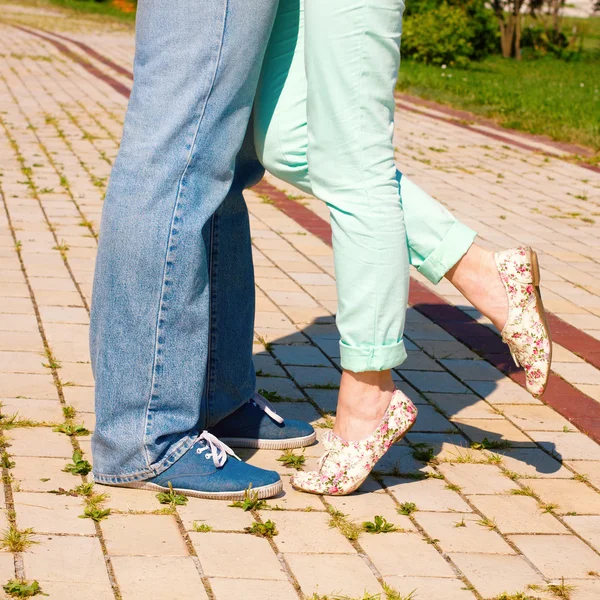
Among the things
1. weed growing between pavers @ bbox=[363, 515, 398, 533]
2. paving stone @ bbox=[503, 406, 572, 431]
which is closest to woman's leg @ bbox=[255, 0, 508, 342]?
weed growing between pavers @ bbox=[363, 515, 398, 533]

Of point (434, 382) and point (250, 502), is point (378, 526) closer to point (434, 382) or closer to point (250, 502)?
point (250, 502)

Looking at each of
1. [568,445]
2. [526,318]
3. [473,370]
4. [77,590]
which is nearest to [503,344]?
[473,370]

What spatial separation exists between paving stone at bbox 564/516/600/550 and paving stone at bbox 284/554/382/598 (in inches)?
23.5

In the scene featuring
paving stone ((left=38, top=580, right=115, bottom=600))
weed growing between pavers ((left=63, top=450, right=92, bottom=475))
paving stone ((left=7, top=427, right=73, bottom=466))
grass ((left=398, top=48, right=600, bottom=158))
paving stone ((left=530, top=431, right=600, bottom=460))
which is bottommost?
grass ((left=398, top=48, right=600, bottom=158))

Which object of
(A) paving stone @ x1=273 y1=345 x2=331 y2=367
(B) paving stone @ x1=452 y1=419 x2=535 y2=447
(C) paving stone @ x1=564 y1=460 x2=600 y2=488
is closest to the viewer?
(C) paving stone @ x1=564 y1=460 x2=600 y2=488

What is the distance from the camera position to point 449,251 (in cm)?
270

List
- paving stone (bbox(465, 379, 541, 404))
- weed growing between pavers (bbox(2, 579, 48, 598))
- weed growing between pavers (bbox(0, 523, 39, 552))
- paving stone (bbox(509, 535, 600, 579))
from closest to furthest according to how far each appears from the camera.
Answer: weed growing between pavers (bbox(2, 579, 48, 598)), weed growing between pavers (bbox(0, 523, 39, 552)), paving stone (bbox(509, 535, 600, 579)), paving stone (bbox(465, 379, 541, 404))

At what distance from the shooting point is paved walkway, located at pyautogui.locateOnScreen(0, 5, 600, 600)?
2352mm

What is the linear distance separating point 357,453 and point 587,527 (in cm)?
60

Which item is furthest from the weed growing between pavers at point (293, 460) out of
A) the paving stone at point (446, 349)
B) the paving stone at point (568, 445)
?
the paving stone at point (446, 349)

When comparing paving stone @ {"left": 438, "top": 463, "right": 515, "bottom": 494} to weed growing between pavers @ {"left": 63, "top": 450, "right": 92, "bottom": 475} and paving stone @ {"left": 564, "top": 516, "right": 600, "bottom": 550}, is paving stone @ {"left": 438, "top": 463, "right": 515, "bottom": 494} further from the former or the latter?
weed growing between pavers @ {"left": 63, "top": 450, "right": 92, "bottom": 475}

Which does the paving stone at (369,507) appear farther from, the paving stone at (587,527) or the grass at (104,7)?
the grass at (104,7)

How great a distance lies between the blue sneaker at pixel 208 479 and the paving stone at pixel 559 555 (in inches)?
24.4

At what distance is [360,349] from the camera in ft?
8.59
